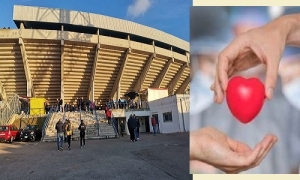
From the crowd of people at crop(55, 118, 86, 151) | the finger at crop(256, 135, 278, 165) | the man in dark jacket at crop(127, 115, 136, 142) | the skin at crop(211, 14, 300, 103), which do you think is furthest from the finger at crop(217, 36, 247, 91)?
the man in dark jacket at crop(127, 115, 136, 142)

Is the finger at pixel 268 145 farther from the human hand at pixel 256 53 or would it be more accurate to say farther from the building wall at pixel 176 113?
the building wall at pixel 176 113

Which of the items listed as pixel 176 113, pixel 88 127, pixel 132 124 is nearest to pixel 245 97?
pixel 132 124

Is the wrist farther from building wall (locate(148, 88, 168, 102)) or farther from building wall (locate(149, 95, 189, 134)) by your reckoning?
building wall (locate(148, 88, 168, 102))

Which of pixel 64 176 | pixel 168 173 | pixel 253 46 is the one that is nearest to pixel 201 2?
pixel 253 46

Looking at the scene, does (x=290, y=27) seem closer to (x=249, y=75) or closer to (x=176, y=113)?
(x=249, y=75)

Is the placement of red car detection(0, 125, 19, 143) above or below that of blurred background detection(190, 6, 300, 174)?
below

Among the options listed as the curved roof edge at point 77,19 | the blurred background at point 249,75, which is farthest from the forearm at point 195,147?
the curved roof edge at point 77,19

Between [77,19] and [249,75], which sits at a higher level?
[77,19]

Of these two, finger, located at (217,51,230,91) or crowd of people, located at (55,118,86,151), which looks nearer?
finger, located at (217,51,230,91)
